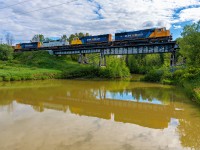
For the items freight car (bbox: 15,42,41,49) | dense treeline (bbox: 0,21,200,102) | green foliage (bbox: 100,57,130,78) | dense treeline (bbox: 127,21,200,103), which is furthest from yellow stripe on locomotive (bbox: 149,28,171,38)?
freight car (bbox: 15,42,41,49)

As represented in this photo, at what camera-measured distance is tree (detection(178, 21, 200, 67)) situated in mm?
28344

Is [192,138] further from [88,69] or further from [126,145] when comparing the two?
[88,69]

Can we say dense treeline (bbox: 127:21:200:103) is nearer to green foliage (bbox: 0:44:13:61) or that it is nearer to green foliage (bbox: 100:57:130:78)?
green foliage (bbox: 100:57:130:78)

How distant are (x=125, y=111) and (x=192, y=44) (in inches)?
686

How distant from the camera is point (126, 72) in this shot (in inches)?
2103

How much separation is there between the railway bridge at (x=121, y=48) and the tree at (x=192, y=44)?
27.8 ft

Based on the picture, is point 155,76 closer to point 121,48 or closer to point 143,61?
point 121,48

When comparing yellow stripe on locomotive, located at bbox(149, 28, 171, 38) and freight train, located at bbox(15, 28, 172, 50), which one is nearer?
yellow stripe on locomotive, located at bbox(149, 28, 171, 38)

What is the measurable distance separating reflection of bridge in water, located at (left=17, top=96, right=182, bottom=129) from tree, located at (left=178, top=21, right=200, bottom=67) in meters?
12.2

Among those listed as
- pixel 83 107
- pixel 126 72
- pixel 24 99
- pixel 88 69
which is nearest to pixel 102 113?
pixel 83 107

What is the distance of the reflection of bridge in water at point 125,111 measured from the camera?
550 inches

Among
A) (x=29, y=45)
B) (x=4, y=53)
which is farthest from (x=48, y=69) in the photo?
(x=29, y=45)

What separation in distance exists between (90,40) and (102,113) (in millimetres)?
38913

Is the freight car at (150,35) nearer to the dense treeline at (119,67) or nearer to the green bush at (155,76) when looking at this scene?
the dense treeline at (119,67)
